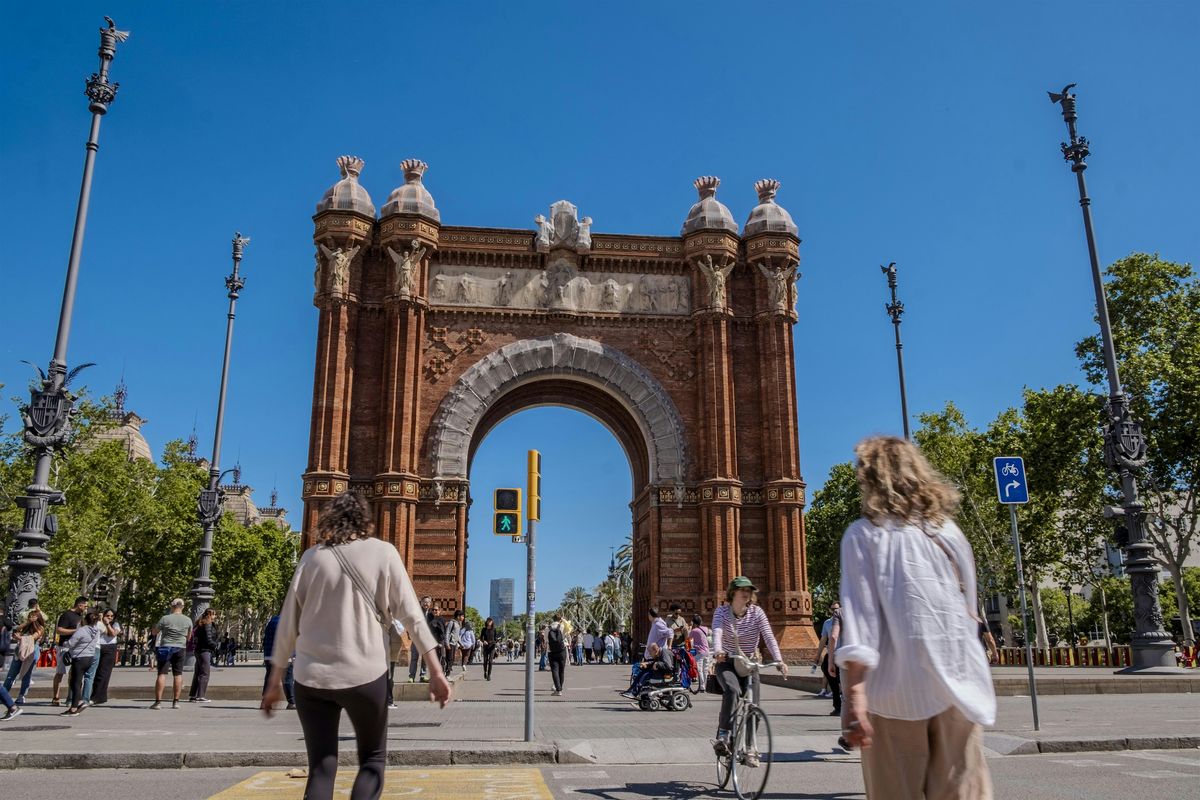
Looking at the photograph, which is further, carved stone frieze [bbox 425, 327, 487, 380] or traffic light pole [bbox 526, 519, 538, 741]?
carved stone frieze [bbox 425, 327, 487, 380]

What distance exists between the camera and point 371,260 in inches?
1252

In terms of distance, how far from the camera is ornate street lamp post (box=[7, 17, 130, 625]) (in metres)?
15.7

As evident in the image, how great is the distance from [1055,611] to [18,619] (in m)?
84.8

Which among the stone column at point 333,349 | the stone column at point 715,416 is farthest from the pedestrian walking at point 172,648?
the stone column at point 715,416

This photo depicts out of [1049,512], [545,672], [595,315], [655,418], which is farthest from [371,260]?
[1049,512]

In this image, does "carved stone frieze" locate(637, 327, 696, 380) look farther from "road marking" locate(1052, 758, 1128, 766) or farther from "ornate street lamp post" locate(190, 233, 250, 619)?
"road marking" locate(1052, 758, 1128, 766)

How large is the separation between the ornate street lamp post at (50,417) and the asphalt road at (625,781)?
8482mm

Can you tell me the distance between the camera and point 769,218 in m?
33.0

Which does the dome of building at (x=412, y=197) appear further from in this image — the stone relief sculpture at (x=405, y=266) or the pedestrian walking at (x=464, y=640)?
the pedestrian walking at (x=464, y=640)

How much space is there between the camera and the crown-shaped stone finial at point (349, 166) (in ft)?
105

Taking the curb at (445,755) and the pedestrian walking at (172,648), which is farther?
the pedestrian walking at (172,648)

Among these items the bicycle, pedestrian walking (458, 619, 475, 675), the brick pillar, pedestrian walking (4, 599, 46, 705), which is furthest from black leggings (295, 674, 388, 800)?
the brick pillar

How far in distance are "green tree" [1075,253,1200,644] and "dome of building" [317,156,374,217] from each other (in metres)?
26.6

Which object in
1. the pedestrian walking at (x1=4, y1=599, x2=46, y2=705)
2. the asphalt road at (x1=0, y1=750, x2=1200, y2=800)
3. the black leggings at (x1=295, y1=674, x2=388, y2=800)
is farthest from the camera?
the pedestrian walking at (x1=4, y1=599, x2=46, y2=705)
